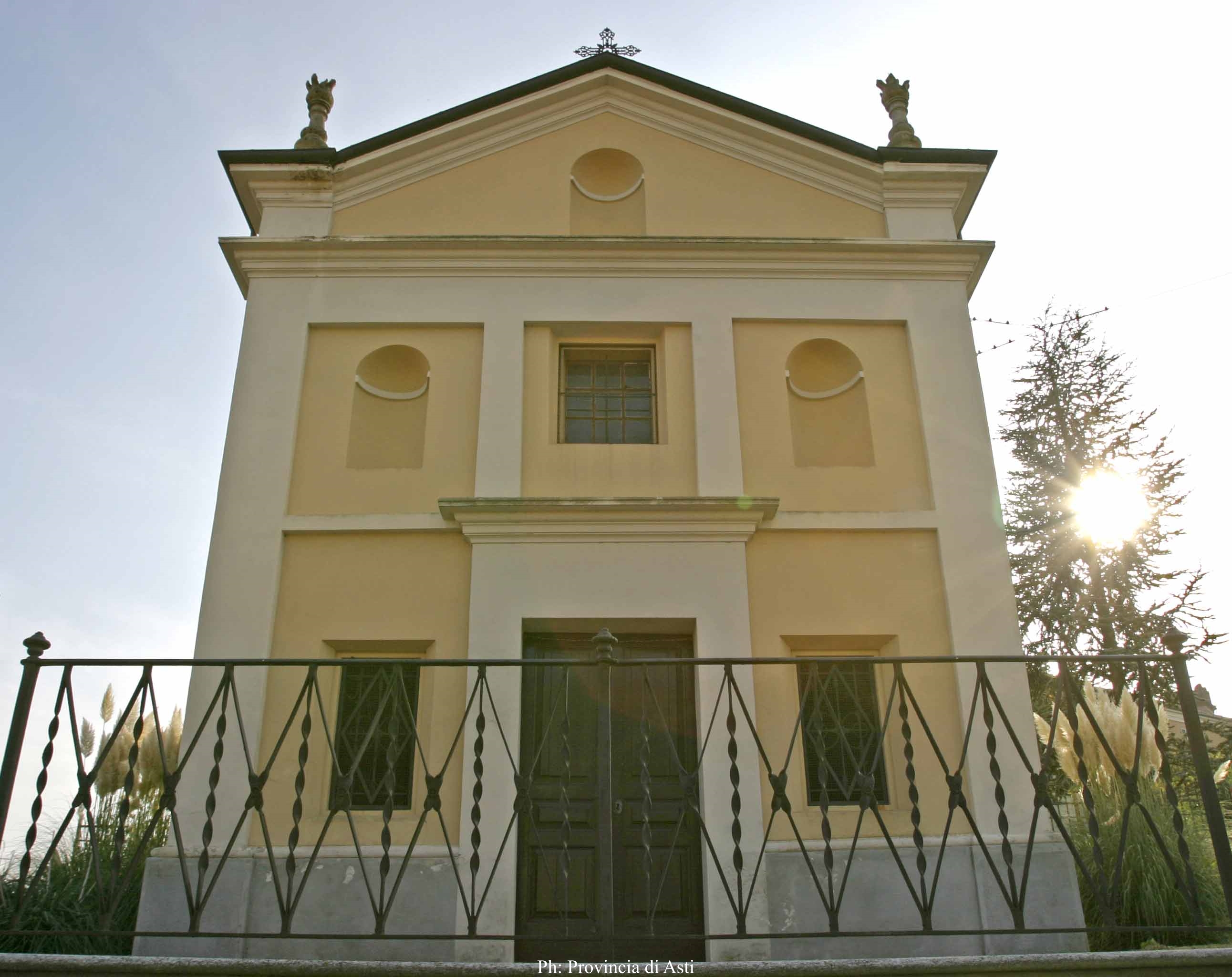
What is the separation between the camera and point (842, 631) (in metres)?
7.54

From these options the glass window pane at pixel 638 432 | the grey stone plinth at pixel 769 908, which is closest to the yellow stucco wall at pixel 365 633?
the grey stone plinth at pixel 769 908

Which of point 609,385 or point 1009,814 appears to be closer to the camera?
point 1009,814

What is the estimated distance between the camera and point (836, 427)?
28.4 ft

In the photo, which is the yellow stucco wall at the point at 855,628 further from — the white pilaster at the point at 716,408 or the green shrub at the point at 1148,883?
the green shrub at the point at 1148,883

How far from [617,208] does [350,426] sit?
345 centimetres

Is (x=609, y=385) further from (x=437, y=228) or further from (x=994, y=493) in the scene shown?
(x=994, y=493)

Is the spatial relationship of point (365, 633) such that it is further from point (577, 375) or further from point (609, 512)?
point (577, 375)

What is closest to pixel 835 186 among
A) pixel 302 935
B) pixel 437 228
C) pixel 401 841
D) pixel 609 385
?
Answer: pixel 609 385

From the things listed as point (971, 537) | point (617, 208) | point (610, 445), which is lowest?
point (971, 537)

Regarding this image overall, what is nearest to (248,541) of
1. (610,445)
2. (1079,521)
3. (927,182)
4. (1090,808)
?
(610,445)

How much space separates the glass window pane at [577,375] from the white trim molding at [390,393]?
1.30 m

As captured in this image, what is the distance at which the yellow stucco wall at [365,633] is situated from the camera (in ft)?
23.0

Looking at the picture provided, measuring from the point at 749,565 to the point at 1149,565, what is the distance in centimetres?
1474

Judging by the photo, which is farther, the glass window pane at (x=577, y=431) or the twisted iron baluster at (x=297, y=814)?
the glass window pane at (x=577, y=431)
